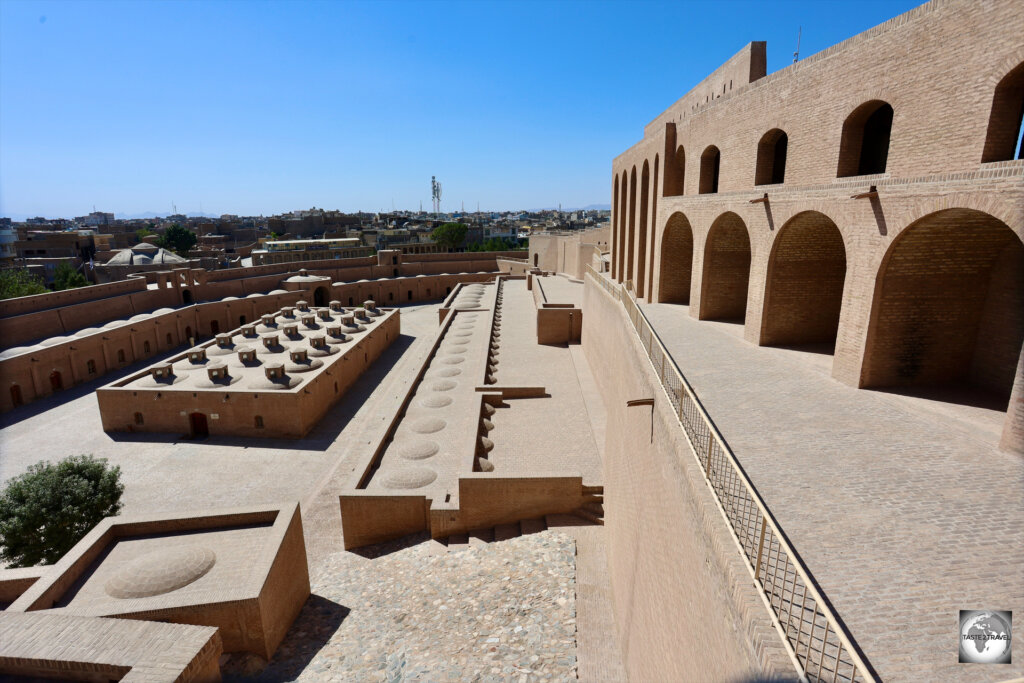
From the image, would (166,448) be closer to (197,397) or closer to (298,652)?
(197,397)

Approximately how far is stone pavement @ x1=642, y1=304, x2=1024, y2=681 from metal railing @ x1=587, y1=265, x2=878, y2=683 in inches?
9.6

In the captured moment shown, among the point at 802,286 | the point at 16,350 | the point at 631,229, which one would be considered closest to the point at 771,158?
the point at 802,286

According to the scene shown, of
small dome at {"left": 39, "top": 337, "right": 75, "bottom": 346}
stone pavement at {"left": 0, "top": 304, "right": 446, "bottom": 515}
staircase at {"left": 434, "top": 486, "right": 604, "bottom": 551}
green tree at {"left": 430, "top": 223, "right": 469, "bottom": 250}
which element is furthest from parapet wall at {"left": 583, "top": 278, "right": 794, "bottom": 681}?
green tree at {"left": 430, "top": 223, "right": 469, "bottom": 250}

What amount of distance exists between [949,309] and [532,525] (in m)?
9.13

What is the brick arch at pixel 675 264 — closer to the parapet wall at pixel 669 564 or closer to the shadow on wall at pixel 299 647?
the parapet wall at pixel 669 564

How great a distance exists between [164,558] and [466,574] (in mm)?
5823

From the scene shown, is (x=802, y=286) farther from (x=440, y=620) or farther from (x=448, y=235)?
(x=448, y=235)

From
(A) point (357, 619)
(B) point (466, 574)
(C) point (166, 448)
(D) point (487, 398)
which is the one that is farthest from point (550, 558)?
(C) point (166, 448)

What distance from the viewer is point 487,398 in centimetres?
1753

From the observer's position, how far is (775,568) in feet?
13.0

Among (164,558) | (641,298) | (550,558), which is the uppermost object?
(641,298)

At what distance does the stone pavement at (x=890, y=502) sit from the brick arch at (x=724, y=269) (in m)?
5.77

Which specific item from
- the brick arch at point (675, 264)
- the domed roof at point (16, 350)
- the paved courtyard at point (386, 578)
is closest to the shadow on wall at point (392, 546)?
the paved courtyard at point (386, 578)

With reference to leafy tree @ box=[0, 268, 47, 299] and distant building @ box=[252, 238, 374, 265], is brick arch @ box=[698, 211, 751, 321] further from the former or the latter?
distant building @ box=[252, 238, 374, 265]
